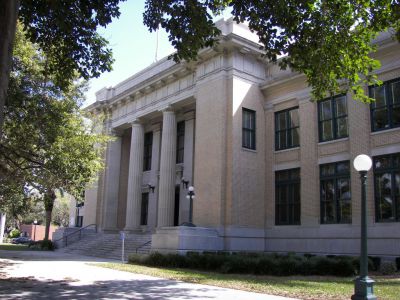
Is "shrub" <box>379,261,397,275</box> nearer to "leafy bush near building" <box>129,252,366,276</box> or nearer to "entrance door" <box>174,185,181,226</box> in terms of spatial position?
"leafy bush near building" <box>129,252,366,276</box>

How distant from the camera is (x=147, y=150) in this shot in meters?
37.4

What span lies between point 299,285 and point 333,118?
498 inches

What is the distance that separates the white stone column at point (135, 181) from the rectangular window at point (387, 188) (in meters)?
18.3

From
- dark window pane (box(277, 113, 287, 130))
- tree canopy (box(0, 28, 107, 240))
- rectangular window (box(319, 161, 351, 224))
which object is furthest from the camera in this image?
dark window pane (box(277, 113, 287, 130))

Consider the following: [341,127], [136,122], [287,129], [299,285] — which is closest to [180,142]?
[136,122]

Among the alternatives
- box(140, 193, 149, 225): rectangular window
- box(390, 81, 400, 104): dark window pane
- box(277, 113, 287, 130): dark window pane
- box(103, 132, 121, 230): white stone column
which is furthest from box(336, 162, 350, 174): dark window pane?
box(103, 132, 121, 230): white stone column

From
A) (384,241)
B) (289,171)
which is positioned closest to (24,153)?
(289,171)

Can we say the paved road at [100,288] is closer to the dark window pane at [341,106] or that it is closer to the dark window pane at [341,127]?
the dark window pane at [341,127]

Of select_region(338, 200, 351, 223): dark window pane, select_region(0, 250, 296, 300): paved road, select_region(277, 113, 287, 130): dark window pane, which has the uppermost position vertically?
select_region(277, 113, 287, 130): dark window pane

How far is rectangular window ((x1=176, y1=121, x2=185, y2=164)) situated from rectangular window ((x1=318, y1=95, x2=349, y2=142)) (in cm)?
1133

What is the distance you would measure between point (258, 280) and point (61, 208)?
263ft

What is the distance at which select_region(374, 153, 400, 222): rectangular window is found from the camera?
820 inches

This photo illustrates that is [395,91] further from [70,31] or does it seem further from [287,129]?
[70,31]

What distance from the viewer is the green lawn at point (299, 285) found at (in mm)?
12116
